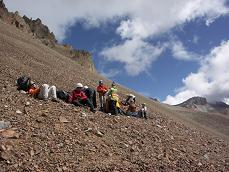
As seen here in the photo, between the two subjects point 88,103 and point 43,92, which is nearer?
point 43,92

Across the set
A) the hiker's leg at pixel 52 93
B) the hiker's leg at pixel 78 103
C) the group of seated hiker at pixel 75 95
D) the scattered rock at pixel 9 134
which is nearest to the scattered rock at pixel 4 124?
the scattered rock at pixel 9 134

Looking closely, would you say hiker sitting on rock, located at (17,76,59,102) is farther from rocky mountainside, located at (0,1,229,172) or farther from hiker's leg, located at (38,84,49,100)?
rocky mountainside, located at (0,1,229,172)

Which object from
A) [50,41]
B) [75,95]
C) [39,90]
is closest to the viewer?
[39,90]

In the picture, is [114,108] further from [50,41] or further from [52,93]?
[50,41]

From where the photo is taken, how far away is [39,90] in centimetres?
2386

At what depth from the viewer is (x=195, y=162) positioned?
72.4 feet

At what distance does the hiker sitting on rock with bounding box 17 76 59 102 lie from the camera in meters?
23.5

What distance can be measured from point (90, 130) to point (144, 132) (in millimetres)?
4297

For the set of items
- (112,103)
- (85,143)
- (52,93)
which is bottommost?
(85,143)

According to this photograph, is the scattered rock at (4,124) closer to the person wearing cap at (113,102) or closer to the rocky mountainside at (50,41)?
the person wearing cap at (113,102)


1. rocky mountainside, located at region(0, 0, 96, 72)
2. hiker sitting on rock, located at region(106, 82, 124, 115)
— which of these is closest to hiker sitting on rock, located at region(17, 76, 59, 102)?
hiker sitting on rock, located at region(106, 82, 124, 115)

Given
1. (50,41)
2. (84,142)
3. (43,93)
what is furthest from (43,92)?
(50,41)

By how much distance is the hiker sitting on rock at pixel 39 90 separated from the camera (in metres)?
23.5

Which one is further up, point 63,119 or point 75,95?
point 75,95
